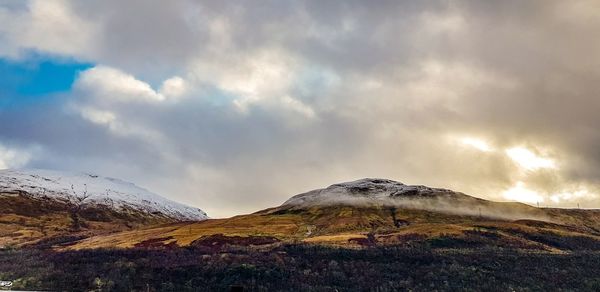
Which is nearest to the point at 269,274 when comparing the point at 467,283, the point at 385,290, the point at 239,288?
the point at 385,290

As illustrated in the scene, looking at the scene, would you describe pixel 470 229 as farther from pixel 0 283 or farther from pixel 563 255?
pixel 0 283

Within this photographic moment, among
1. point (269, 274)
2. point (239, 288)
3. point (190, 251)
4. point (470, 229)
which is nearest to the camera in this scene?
point (239, 288)

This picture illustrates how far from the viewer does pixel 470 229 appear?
149000 mm

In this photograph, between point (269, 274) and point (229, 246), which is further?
point (229, 246)

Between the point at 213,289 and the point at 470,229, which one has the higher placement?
the point at 470,229

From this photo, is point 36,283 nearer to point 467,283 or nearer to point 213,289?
point 213,289

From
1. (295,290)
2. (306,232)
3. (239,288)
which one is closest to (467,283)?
(295,290)

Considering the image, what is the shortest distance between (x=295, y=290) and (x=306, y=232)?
96829 millimetres

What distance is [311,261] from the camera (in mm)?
106688

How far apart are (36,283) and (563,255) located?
110 meters

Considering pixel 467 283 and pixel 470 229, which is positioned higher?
pixel 470 229

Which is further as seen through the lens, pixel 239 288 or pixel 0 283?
pixel 0 283

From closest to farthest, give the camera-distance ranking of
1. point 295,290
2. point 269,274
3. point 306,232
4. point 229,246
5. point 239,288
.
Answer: point 239,288 → point 295,290 → point 269,274 → point 229,246 → point 306,232

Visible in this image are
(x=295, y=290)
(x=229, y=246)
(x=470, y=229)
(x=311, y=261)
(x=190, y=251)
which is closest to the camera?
(x=295, y=290)
